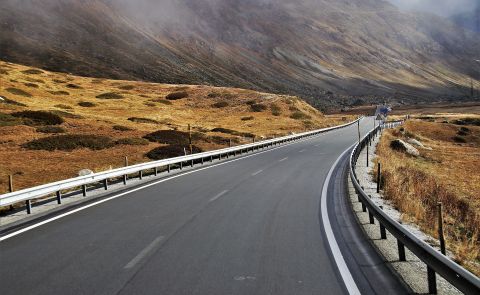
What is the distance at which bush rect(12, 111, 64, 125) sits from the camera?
131 feet

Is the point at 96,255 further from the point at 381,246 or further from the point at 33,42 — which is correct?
the point at 33,42

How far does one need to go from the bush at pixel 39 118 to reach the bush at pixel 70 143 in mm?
8635

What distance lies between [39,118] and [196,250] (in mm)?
36804

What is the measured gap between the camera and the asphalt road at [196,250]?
608 cm

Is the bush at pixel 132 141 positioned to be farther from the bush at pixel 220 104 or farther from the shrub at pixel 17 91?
the bush at pixel 220 104

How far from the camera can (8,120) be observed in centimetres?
3834

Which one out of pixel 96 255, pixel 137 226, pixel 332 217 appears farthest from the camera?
pixel 332 217

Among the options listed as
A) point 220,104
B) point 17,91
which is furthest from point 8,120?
point 220,104

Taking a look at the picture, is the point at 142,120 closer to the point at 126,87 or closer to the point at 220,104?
the point at 220,104

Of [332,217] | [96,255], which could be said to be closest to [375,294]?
[96,255]

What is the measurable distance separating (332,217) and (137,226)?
4223 millimetres

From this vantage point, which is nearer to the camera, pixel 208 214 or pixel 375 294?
pixel 375 294

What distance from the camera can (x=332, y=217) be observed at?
10.6m

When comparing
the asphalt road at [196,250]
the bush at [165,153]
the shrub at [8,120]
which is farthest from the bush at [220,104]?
the asphalt road at [196,250]
